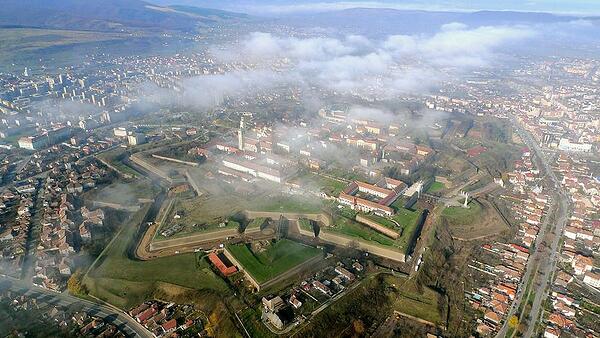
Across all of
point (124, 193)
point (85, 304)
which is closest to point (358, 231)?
point (85, 304)

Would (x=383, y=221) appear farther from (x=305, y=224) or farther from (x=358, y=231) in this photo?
(x=305, y=224)

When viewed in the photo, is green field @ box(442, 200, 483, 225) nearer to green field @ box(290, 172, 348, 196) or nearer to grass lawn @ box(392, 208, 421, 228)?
grass lawn @ box(392, 208, 421, 228)

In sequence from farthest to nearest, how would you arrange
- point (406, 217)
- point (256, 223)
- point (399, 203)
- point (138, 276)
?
point (399, 203) → point (406, 217) → point (256, 223) → point (138, 276)

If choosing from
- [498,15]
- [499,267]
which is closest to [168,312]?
[499,267]

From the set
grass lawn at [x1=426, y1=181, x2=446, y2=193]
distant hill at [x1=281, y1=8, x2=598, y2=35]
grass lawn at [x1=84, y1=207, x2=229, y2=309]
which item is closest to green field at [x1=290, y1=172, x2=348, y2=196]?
grass lawn at [x1=426, y1=181, x2=446, y2=193]

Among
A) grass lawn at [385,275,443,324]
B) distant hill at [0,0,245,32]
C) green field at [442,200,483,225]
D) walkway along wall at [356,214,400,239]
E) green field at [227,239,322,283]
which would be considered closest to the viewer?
grass lawn at [385,275,443,324]
